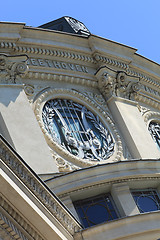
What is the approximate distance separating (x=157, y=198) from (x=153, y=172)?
716 mm

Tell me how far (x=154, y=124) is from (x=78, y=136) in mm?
4277

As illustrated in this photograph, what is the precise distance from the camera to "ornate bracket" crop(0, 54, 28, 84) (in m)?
20.5

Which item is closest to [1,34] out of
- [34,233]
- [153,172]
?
[153,172]

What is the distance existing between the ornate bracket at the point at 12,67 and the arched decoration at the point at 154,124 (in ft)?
17.1

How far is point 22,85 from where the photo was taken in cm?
2058

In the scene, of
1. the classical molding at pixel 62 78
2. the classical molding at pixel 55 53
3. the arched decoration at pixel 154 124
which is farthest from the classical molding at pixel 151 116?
the classical molding at pixel 55 53

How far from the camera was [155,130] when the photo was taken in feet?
79.0

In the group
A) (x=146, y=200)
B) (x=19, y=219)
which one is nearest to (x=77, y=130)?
(x=146, y=200)

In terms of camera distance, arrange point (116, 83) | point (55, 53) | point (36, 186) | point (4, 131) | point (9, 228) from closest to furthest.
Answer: point (9, 228), point (36, 186), point (4, 131), point (55, 53), point (116, 83)

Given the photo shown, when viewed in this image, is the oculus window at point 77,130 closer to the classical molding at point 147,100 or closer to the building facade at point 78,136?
the building facade at point 78,136

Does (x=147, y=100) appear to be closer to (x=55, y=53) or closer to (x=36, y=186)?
(x=55, y=53)

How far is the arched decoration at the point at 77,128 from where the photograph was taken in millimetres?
20328

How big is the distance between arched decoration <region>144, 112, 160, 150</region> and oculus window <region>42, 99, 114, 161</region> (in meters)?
2.44

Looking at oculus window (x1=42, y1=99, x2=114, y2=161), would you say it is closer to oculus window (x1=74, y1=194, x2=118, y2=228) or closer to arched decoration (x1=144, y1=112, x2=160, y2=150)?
arched decoration (x1=144, y1=112, x2=160, y2=150)
